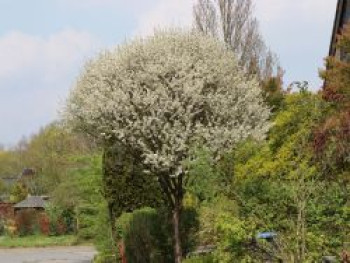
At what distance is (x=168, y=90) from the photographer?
643 inches

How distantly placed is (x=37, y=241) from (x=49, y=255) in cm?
821

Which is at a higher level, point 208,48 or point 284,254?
point 208,48

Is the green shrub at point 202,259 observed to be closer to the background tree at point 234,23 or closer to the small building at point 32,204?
the background tree at point 234,23

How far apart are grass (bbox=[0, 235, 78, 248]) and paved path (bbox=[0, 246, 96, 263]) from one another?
1.29 meters

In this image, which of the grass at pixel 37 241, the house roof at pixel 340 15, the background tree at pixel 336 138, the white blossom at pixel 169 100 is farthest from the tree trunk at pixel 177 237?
the grass at pixel 37 241

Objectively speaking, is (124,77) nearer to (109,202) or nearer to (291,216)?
(109,202)

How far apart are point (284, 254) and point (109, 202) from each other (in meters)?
8.57

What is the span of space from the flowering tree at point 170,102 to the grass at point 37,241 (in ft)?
71.9

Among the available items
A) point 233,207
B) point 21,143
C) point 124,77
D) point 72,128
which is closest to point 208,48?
point 124,77

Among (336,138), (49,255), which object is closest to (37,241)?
(49,255)

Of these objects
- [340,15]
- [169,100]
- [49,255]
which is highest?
[340,15]

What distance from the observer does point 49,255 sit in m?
31.6

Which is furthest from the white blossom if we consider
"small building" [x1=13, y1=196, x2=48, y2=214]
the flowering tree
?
"small building" [x1=13, y1=196, x2=48, y2=214]

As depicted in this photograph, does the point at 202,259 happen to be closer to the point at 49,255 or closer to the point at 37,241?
the point at 49,255
